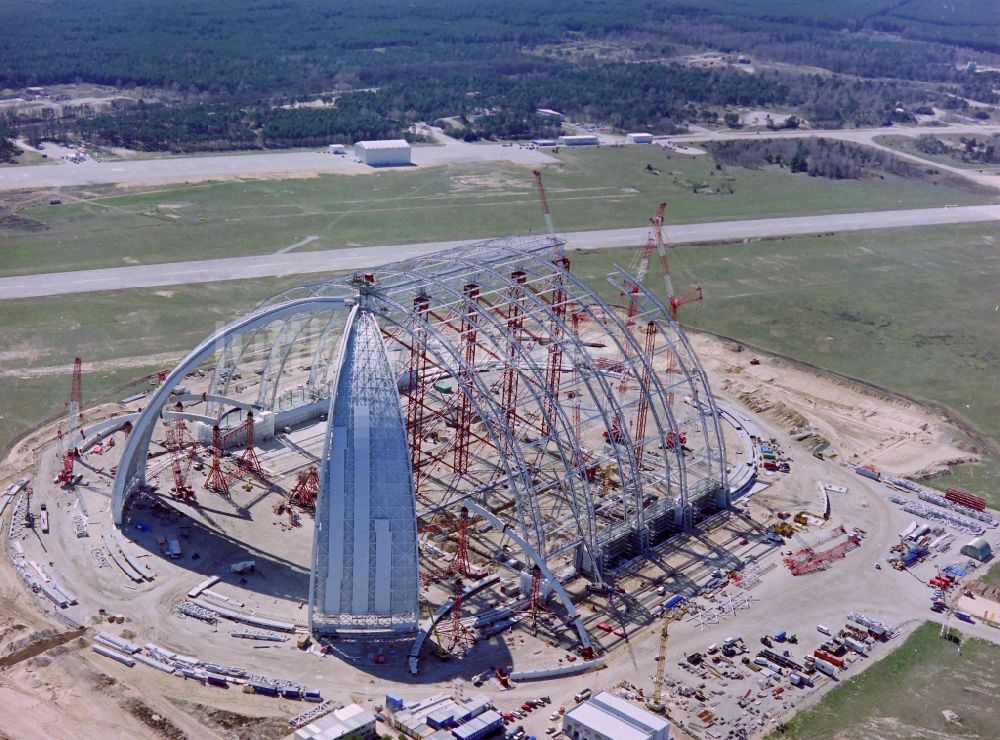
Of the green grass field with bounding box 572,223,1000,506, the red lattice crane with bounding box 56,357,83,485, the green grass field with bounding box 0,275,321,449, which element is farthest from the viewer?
the green grass field with bounding box 572,223,1000,506

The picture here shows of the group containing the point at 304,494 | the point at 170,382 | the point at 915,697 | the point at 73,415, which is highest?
the point at 170,382

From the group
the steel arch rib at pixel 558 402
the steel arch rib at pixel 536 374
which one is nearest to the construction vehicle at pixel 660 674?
the steel arch rib at pixel 558 402

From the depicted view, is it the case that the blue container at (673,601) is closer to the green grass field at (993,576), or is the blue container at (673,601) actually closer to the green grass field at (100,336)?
the green grass field at (993,576)

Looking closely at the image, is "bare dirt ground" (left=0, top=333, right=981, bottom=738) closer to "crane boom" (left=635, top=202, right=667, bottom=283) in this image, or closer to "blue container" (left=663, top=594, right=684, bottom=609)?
"blue container" (left=663, top=594, right=684, bottom=609)

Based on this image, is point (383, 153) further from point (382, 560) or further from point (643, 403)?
point (382, 560)

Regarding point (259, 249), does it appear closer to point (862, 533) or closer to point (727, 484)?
point (727, 484)

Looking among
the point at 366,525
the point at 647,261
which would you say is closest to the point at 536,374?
the point at 366,525

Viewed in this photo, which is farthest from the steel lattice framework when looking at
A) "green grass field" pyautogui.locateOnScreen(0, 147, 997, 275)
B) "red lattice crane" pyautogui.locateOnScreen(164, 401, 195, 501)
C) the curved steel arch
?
"green grass field" pyautogui.locateOnScreen(0, 147, 997, 275)
